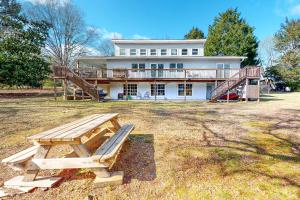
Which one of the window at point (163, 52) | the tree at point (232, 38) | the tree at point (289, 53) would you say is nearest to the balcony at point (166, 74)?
the window at point (163, 52)

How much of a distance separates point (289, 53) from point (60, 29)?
142ft

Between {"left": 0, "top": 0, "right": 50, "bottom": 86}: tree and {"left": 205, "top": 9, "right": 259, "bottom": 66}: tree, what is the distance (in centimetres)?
2938

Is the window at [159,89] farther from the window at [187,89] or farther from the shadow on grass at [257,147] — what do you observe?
the shadow on grass at [257,147]

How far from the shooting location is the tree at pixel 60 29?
1255 inches

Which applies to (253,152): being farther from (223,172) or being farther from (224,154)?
(223,172)

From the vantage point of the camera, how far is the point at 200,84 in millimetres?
20922

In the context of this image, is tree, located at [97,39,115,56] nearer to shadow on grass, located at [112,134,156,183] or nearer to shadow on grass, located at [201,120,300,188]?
shadow on grass, located at [112,134,156,183]

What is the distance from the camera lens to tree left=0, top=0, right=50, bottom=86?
22.5m

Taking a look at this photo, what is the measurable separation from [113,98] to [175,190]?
60.6 feet

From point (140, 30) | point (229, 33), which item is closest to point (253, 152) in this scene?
point (229, 33)

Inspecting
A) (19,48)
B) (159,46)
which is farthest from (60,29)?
(159,46)

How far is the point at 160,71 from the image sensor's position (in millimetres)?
19734

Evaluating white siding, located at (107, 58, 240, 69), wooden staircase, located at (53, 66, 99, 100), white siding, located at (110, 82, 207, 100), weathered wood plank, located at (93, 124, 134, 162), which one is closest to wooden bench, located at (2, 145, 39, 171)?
weathered wood plank, located at (93, 124, 134, 162)

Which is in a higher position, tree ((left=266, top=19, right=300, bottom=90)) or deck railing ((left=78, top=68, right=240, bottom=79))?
tree ((left=266, top=19, right=300, bottom=90))
